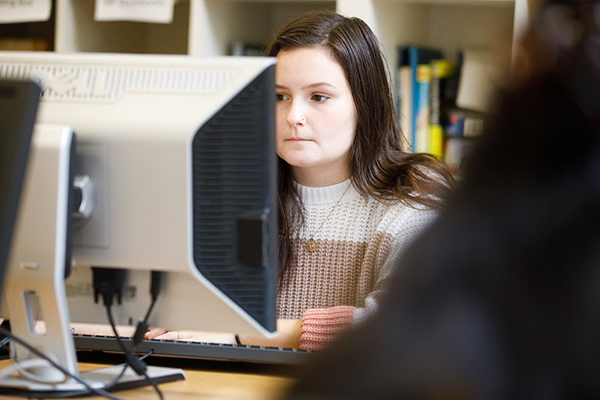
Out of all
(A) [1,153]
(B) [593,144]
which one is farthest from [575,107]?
(A) [1,153]

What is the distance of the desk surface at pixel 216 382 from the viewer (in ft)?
3.25

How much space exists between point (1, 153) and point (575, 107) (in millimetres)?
538

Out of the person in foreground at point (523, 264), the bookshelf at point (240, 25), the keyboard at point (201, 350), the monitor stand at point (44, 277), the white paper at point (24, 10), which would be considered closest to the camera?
the person in foreground at point (523, 264)

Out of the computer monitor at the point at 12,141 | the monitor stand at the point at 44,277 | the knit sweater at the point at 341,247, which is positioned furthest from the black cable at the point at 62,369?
the knit sweater at the point at 341,247

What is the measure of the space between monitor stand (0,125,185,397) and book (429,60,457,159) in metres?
1.15

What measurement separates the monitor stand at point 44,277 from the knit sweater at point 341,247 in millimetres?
507

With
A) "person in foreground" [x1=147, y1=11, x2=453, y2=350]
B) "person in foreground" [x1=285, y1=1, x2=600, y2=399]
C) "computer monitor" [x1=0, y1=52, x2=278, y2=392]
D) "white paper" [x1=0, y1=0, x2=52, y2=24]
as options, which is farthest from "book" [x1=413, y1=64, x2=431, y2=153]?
"person in foreground" [x1=285, y1=1, x2=600, y2=399]

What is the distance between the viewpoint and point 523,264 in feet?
1.27

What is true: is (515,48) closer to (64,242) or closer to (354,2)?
(64,242)

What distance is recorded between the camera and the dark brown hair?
58.4 inches

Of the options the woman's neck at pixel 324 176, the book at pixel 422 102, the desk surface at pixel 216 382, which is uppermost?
the book at pixel 422 102

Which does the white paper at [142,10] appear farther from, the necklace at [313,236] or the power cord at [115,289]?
the power cord at [115,289]

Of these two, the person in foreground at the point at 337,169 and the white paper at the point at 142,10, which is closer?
the person in foreground at the point at 337,169

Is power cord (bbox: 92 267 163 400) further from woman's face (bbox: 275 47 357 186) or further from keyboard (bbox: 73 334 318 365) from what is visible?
woman's face (bbox: 275 47 357 186)
